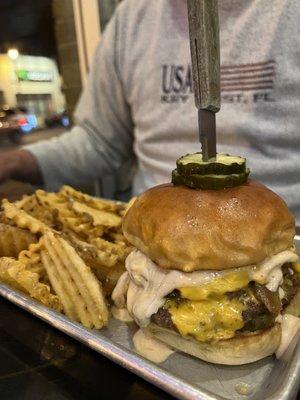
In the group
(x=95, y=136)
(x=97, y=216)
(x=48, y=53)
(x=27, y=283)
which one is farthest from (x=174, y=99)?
(x=48, y=53)

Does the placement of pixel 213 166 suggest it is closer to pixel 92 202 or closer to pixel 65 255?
pixel 65 255

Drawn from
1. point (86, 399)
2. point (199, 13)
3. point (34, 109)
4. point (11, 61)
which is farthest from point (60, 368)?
point (34, 109)

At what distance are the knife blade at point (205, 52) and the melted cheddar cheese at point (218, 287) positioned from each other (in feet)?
1.20

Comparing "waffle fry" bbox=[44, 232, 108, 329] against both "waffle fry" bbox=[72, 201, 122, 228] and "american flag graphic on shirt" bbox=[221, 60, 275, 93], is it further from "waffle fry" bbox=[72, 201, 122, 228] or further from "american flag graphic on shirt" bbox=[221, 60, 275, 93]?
"american flag graphic on shirt" bbox=[221, 60, 275, 93]

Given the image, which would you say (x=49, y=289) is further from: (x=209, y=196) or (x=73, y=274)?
(x=209, y=196)

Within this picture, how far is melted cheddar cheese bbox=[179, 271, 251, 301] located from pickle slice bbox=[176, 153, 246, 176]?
0.24m

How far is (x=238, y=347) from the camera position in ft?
3.18

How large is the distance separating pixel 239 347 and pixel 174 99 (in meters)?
1.40

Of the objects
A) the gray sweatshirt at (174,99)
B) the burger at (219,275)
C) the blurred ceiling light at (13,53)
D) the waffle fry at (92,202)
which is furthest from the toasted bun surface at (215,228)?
the blurred ceiling light at (13,53)

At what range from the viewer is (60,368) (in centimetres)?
97

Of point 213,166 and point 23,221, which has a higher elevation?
point 213,166

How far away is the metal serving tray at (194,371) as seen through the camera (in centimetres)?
77

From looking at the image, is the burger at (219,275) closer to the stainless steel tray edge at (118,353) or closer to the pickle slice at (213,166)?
the pickle slice at (213,166)

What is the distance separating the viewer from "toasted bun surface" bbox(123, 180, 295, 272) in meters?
0.97
